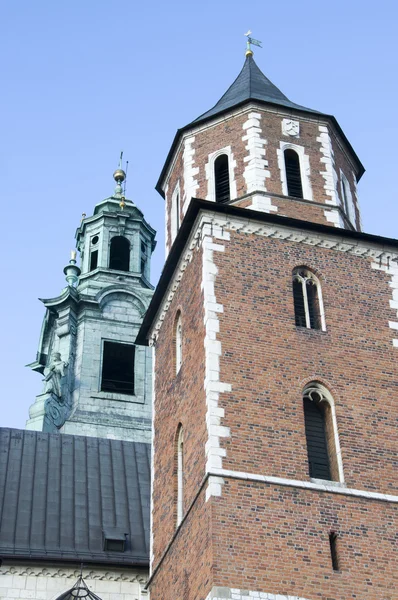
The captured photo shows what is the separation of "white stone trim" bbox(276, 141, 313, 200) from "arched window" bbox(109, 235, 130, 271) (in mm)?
19364

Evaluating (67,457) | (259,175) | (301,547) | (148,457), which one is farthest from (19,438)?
(301,547)

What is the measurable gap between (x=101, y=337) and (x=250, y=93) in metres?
16.3

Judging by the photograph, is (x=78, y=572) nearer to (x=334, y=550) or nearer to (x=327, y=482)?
(x=327, y=482)

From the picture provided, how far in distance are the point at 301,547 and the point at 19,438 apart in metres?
11.2

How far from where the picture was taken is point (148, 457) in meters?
26.9

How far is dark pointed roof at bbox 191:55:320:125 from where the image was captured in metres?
23.7

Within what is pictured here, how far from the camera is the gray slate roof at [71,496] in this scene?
22881mm

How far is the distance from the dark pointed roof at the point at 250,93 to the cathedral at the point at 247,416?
0.09 meters

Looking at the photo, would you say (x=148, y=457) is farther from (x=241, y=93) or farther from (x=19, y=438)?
(x=241, y=93)

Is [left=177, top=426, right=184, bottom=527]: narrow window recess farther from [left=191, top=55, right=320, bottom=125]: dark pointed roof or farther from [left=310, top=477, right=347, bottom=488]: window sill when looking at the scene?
[left=191, top=55, right=320, bottom=125]: dark pointed roof

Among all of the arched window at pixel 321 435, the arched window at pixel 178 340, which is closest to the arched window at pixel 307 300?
the arched window at pixel 321 435

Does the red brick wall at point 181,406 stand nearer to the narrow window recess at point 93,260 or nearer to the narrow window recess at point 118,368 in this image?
the narrow window recess at point 118,368

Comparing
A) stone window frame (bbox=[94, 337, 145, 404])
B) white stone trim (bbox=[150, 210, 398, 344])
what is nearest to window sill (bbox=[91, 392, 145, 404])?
stone window frame (bbox=[94, 337, 145, 404])

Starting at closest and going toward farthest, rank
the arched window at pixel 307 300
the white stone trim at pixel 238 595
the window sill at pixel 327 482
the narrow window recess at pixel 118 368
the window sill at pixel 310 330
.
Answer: the white stone trim at pixel 238 595, the window sill at pixel 327 482, the window sill at pixel 310 330, the arched window at pixel 307 300, the narrow window recess at pixel 118 368
